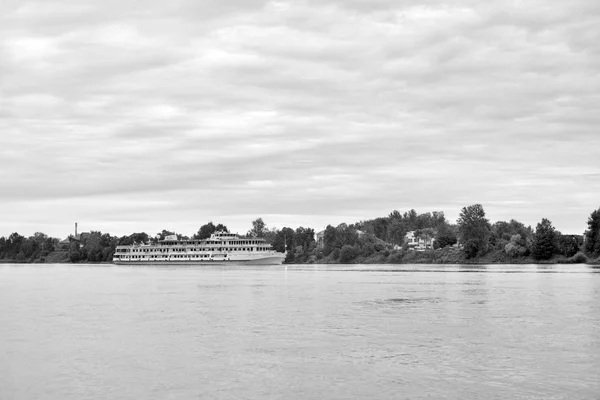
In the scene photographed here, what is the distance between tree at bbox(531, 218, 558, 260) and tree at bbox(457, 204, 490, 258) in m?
18.9

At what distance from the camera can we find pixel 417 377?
69.7 ft

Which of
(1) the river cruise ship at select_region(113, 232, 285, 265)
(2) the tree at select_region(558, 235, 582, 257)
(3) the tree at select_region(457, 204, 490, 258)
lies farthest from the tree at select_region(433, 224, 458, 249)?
(2) the tree at select_region(558, 235, 582, 257)

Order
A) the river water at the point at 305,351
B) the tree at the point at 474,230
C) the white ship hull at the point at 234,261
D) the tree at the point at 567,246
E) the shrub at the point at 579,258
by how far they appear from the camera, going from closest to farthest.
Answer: the river water at the point at 305,351 → the shrub at the point at 579,258 → the tree at the point at 567,246 → the tree at the point at 474,230 → the white ship hull at the point at 234,261

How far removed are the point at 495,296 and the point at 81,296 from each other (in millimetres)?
31436

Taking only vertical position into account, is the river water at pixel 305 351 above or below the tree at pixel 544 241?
below

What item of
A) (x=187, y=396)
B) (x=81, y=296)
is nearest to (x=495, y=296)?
(x=81, y=296)

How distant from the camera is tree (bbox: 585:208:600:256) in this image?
132 meters

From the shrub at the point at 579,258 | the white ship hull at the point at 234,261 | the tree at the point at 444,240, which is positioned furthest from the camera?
the tree at the point at 444,240

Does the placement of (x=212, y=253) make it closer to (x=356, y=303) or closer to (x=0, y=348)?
(x=356, y=303)

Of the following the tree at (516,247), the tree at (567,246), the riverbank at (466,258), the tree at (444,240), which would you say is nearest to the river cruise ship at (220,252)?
the riverbank at (466,258)

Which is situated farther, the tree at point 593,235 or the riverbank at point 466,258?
the riverbank at point 466,258

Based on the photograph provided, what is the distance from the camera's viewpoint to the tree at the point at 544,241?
14312 cm

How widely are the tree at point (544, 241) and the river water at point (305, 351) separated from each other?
332 ft

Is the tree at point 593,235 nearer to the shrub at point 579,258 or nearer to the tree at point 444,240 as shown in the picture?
the shrub at point 579,258
